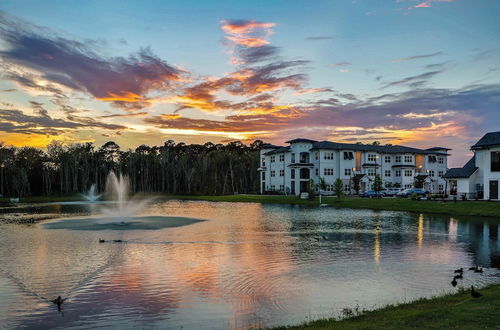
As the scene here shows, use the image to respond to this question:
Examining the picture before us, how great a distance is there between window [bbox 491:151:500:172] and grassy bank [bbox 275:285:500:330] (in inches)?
2169

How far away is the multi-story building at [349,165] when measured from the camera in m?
103

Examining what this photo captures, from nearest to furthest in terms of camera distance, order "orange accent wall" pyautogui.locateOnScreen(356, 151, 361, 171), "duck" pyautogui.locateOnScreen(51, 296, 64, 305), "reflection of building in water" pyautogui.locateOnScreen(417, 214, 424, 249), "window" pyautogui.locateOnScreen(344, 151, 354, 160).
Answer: "duck" pyautogui.locateOnScreen(51, 296, 64, 305) → "reflection of building in water" pyautogui.locateOnScreen(417, 214, 424, 249) → "window" pyautogui.locateOnScreen(344, 151, 354, 160) → "orange accent wall" pyautogui.locateOnScreen(356, 151, 361, 171)

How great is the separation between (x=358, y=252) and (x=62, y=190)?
380 feet

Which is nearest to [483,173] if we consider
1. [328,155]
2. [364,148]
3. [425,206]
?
[425,206]

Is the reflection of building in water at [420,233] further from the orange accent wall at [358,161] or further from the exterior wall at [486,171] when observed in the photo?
the orange accent wall at [358,161]

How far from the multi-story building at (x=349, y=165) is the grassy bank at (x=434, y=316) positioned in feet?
280

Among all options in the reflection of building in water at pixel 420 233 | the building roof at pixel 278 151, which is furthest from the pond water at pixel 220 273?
the building roof at pixel 278 151

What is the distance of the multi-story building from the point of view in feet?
337

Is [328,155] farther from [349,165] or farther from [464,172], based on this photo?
[464,172]

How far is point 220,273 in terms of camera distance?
21.1 m

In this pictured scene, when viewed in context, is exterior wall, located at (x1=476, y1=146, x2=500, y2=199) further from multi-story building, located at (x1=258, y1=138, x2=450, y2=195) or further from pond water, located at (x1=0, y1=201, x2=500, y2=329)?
multi-story building, located at (x1=258, y1=138, x2=450, y2=195)

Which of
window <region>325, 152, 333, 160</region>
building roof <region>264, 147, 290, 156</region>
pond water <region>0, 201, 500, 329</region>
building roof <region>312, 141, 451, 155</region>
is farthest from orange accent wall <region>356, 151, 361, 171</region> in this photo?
pond water <region>0, 201, 500, 329</region>

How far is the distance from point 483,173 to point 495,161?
2593mm

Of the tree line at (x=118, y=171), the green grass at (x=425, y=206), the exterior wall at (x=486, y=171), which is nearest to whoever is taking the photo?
the green grass at (x=425, y=206)
